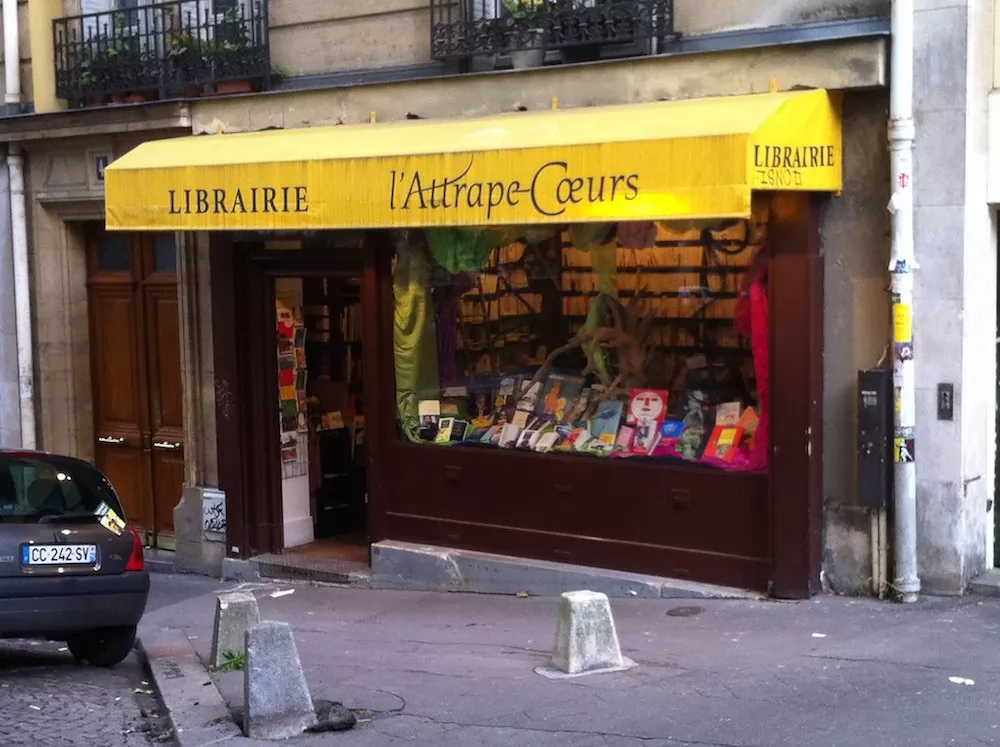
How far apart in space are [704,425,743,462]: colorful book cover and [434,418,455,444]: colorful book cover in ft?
7.13

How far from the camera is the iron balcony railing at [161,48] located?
11.4 meters

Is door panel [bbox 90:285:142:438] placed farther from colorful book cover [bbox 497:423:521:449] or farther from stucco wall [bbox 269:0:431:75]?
colorful book cover [bbox 497:423:521:449]

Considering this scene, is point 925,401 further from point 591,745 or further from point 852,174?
point 591,745

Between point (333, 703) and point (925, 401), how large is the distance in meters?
4.02

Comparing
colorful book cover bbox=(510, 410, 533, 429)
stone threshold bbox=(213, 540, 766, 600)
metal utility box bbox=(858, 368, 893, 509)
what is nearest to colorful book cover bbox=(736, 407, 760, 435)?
metal utility box bbox=(858, 368, 893, 509)

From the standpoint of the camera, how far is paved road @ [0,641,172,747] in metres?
7.01

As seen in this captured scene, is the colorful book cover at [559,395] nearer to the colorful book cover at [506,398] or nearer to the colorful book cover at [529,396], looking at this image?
the colorful book cover at [529,396]

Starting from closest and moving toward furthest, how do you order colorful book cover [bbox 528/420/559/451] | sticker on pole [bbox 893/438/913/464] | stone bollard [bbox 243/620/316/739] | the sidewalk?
the sidewalk < stone bollard [bbox 243/620/316/739] < sticker on pole [bbox 893/438/913/464] < colorful book cover [bbox 528/420/559/451]

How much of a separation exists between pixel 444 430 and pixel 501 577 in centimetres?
127

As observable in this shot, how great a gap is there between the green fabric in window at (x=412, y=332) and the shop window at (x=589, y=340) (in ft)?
0.04

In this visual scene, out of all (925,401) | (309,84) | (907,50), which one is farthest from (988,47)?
(309,84)

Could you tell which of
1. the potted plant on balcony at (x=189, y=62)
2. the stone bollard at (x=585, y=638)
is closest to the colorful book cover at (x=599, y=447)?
the stone bollard at (x=585, y=638)

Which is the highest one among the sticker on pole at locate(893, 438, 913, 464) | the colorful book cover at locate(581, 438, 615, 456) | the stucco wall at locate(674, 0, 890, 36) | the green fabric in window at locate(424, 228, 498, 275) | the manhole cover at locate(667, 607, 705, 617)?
the stucco wall at locate(674, 0, 890, 36)

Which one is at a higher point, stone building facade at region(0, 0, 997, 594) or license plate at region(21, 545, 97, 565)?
stone building facade at region(0, 0, 997, 594)
